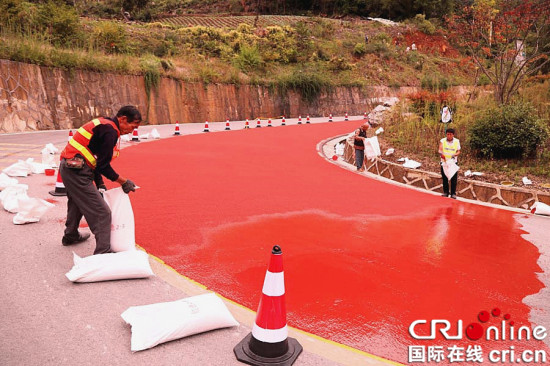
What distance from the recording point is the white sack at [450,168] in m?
10.0

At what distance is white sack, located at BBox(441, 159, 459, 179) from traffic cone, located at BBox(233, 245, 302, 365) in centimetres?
787

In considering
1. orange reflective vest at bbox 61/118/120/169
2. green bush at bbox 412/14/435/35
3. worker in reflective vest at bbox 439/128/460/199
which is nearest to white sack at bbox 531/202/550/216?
worker in reflective vest at bbox 439/128/460/199

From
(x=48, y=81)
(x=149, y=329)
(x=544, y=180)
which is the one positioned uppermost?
(x=48, y=81)

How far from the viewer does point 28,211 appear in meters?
6.28

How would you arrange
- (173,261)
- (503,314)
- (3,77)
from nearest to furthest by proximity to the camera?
(503,314)
(173,261)
(3,77)

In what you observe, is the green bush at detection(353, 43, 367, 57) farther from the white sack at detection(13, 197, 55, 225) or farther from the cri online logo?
the cri online logo

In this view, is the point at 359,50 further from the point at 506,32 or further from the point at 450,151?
the point at 450,151

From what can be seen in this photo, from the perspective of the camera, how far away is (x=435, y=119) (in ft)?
48.2

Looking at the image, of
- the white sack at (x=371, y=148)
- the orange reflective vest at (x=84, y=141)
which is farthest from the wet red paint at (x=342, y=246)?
the orange reflective vest at (x=84, y=141)

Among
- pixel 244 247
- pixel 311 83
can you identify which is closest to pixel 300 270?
pixel 244 247

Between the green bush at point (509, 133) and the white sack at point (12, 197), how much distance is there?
10.4 m

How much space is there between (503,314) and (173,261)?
3.63 metres

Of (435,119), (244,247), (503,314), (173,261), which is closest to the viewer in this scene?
(503,314)

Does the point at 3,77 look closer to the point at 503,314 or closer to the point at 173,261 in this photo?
the point at 173,261
